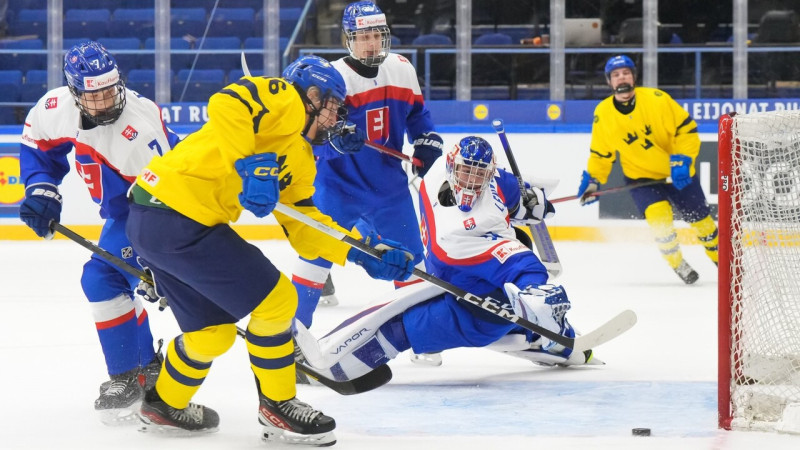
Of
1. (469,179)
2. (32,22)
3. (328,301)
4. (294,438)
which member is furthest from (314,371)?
(32,22)

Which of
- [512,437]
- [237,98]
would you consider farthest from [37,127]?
[512,437]

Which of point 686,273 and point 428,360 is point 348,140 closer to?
point 428,360

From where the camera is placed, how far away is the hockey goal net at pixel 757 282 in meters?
3.08

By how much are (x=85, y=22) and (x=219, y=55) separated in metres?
1.01

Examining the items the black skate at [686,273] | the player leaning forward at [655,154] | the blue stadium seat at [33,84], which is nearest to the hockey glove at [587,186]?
the player leaning forward at [655,154]

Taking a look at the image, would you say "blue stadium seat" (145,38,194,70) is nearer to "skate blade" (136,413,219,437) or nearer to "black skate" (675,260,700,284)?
"black skate" (675,260,700,284)

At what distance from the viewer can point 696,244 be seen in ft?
26.4

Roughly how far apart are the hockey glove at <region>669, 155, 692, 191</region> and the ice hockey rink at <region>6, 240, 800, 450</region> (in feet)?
2.67

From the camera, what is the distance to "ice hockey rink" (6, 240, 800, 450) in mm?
3025

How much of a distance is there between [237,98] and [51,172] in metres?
0.93

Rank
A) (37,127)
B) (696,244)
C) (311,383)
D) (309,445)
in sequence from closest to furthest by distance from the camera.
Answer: (309,445)
(37,127)
(311,383)
(696,244)

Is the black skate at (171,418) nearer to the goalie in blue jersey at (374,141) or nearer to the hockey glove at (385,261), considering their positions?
the hockey glove at (385,261)

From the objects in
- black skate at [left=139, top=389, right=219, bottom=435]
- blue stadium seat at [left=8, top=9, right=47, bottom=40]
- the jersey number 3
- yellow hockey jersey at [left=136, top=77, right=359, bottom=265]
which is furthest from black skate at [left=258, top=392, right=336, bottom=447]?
blue stadium seat at [left=8, top=9, right=47, bottom=40]

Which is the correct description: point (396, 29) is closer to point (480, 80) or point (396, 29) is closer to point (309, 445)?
point (480, 80)
